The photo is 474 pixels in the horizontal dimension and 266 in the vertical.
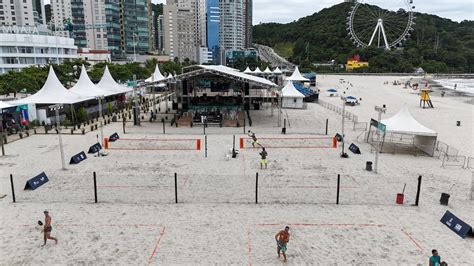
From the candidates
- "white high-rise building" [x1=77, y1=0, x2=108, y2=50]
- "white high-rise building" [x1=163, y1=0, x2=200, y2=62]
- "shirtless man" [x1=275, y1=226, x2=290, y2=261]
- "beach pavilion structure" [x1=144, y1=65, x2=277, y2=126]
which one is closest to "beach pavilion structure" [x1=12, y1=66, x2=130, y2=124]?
"beach pavilion structure" [x1=144, y1=65, x2=277, y2=126]

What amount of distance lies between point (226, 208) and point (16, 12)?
151859mm

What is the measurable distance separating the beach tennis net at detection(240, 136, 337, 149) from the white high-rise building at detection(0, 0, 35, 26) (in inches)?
5377

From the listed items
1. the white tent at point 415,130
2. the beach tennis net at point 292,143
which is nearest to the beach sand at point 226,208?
the beach tennis net at point 292,143

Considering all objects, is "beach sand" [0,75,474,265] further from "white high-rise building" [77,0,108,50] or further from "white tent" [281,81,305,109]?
"white high-rise building" [77,0,108,50]

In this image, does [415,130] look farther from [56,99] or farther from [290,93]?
[56,99]

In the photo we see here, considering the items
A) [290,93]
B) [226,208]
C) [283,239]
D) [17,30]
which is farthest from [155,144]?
[17,30]

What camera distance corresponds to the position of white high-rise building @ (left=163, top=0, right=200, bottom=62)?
16388cm

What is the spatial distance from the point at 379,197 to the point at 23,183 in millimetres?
17638

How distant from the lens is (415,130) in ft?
77.9

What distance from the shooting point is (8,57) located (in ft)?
241

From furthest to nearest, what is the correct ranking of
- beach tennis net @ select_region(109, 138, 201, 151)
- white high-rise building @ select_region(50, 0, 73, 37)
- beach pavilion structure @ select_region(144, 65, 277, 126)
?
white high-rise building @ select_region(50, 0, 73, 37), beach pavilion structure @ select_region(144, 65, 277, 126), beach tennis net @ select_region(109, 138, 201, 151)

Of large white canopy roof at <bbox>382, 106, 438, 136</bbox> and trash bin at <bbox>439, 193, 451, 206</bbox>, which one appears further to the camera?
large white canopy roof at <bbox>382, 106, 438, 136</bbox>

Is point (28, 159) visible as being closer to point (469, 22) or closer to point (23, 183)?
point (23, 183)

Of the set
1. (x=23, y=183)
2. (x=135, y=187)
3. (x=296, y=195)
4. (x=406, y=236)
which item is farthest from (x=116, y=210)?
(x=406, y=236)
